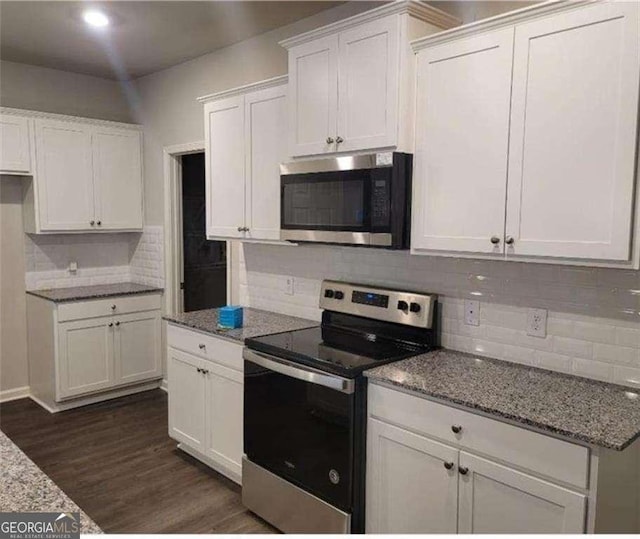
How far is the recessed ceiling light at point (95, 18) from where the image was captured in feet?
10.5

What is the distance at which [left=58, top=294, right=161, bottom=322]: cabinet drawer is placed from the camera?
4.14m

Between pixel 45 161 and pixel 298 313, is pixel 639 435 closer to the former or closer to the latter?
pixel 298 313

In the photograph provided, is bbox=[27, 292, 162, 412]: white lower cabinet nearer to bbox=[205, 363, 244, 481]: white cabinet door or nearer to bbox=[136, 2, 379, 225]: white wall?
bbox=[136, 2, 379, 225]: white wall

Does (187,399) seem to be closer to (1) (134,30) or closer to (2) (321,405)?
(2) (321,405)

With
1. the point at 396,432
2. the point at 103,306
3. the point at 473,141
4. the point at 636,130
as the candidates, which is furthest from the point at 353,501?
the point at 103,306

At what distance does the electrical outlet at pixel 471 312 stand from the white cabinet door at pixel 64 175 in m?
3.35

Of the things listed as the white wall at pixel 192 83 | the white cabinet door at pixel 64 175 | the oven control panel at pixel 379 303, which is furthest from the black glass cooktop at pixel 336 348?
the white cabinet door at pixel 64 175

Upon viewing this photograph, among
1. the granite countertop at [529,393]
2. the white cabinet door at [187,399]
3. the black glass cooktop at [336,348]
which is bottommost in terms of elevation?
the white cabinet door at [187,399]

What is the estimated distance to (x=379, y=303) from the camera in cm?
276

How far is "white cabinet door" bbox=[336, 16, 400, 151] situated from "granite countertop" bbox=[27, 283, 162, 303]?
265cm

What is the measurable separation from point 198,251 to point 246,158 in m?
1.73

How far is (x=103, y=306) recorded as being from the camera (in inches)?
171

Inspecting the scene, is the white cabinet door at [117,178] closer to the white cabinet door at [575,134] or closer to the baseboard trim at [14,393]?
the baseboard trim at [14,393]

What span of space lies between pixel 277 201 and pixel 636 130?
1847 mm
